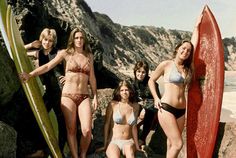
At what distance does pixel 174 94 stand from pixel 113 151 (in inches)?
41.4

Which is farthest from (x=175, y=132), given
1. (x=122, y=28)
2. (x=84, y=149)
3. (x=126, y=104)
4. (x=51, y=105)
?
(x=122, y=28)

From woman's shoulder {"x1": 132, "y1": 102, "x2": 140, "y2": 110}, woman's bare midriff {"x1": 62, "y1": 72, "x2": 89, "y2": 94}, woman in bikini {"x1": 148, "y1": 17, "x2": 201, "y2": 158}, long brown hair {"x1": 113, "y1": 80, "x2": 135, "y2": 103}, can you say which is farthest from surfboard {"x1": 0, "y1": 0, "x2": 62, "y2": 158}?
woman in bikini {"x1": 148, "y1": 17, "x2": 201, "y2": 158}

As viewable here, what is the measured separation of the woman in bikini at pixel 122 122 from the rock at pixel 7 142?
1206 mm

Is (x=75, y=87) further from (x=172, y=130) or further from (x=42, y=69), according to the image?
(x=172, y=130)

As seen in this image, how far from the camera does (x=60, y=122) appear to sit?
589 cm

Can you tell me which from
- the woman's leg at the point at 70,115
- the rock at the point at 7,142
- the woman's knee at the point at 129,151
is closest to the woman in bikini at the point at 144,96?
the woman's knee at the point at 129,151

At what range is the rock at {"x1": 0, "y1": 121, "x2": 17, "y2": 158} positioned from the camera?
14.2 feet

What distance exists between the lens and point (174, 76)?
4887 mm

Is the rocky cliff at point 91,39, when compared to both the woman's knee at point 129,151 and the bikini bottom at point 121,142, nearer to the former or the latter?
the bikini bottom at point 121,142

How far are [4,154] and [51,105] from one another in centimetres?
141

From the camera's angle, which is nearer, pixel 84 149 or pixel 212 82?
pixel 84 149

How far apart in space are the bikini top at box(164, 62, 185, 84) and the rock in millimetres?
2010

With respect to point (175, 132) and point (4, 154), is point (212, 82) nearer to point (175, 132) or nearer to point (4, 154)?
point (175, 132)

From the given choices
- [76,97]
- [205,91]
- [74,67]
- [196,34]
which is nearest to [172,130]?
[205,91]
